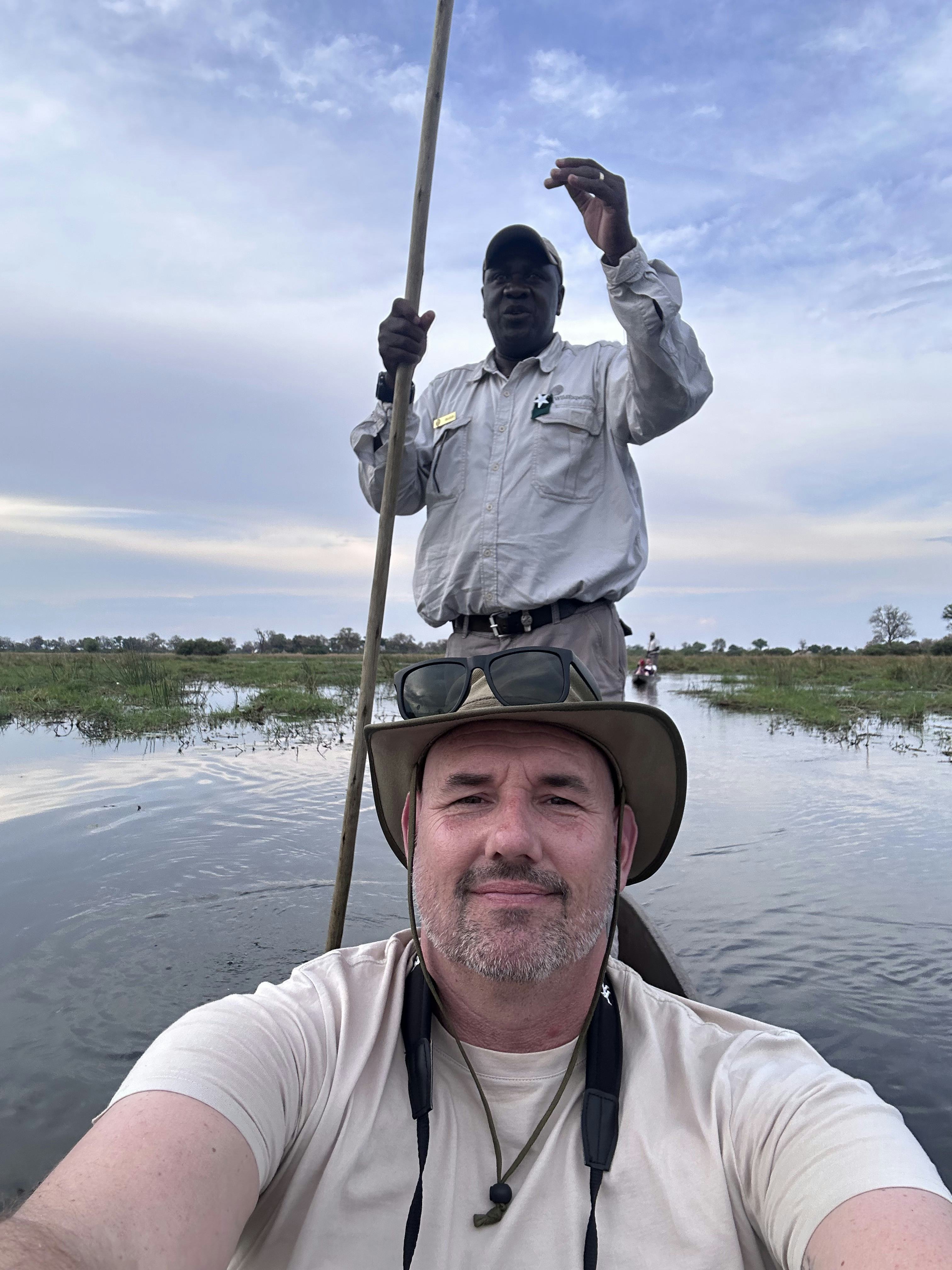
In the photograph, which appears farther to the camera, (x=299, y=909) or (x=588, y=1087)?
(x=299, y=909)

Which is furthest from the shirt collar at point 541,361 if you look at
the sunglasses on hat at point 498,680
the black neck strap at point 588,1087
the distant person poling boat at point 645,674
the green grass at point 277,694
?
the distant person poling boat at point 645,674

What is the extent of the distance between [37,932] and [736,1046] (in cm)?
405

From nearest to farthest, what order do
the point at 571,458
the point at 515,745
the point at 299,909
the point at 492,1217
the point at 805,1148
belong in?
the point at 805,1148
the point at 492,1217
the point at 515,745
the point at 571,458
the point at 299,909

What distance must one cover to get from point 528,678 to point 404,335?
1846 millimetres

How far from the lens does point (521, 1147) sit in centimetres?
145

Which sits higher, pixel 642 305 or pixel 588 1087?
pixel 642 305

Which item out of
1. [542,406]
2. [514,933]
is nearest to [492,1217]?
[514,933]

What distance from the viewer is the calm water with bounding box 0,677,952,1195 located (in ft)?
10.1

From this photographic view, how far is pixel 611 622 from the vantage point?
313 centimetres

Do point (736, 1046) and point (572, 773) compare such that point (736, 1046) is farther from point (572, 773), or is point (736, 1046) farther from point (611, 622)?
point (611, 622)

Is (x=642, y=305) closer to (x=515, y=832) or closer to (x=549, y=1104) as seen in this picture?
(x=515, y=832)

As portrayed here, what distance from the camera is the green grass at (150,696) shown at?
1184cm

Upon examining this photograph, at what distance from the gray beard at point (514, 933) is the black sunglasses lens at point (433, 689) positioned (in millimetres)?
398

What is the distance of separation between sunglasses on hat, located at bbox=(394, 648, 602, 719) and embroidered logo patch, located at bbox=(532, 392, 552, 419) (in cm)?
167
